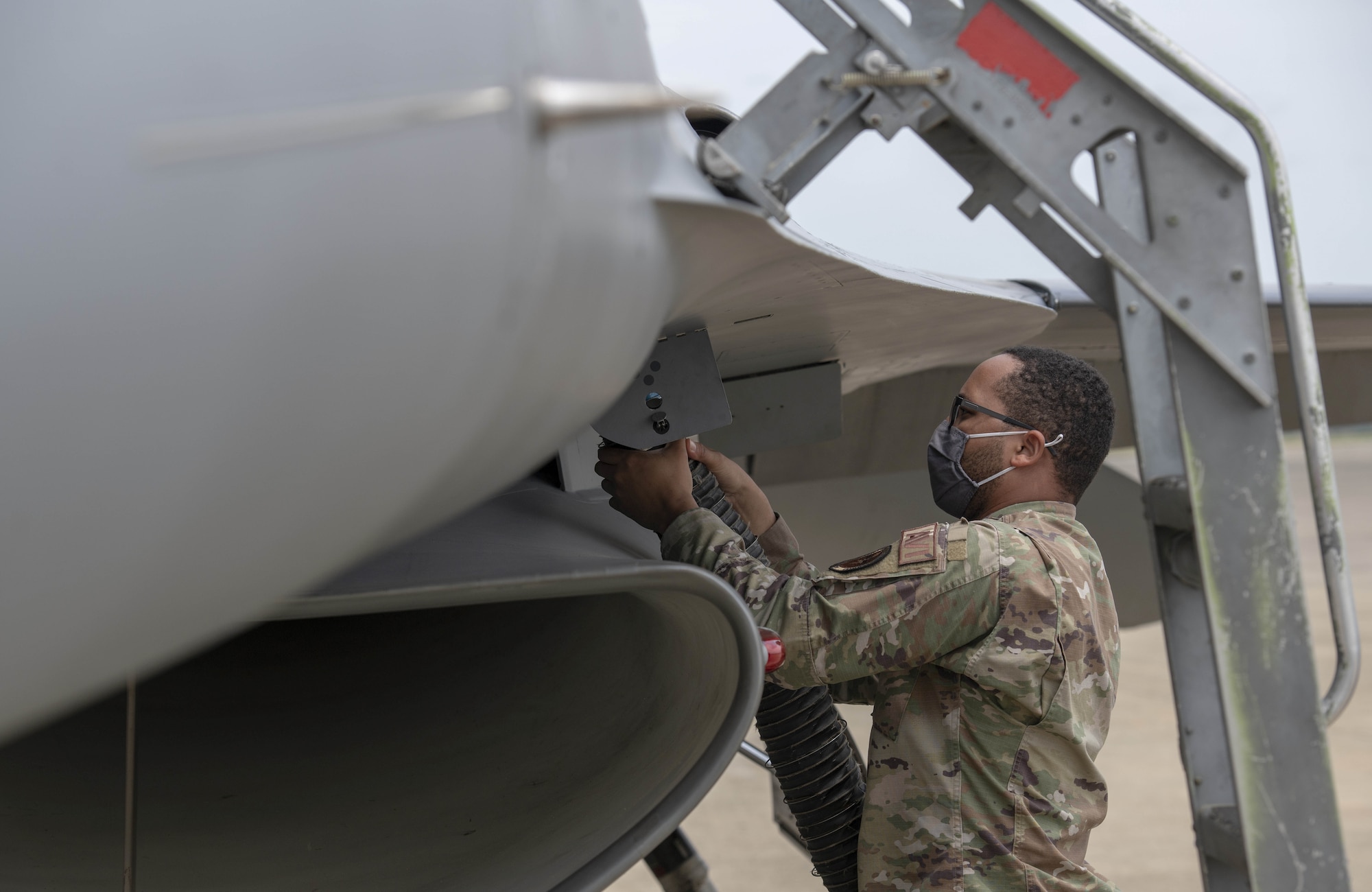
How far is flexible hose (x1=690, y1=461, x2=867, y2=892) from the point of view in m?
2.20

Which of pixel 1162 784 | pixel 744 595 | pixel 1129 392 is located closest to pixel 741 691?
pixel 744 595

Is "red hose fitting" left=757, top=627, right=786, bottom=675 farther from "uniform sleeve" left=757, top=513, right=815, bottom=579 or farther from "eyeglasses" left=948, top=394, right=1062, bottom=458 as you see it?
"eyeglasses" left=948, top=394, right=1062, bottom=458

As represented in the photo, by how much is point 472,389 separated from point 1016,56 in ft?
4.30

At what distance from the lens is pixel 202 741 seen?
2168 millimetres

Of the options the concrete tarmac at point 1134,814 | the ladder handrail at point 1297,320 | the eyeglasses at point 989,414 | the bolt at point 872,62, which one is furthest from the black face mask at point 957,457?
the concrete tarmac at point 1134,814

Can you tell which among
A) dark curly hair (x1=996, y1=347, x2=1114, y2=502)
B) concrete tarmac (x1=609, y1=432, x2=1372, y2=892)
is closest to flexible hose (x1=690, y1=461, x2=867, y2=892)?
dark curly hair (x1=996, y1=347, x2=1114, y2=502)

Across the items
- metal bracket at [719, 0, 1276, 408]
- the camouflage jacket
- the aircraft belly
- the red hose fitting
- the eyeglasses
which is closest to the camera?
the aircraft belly

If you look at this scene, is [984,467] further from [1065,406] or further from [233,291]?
[233,291]

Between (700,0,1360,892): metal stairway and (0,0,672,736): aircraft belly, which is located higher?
(0,0,672,736): aircraft belly

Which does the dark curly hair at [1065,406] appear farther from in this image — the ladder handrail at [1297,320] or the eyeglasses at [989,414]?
the ladder handrail at [1297,320]

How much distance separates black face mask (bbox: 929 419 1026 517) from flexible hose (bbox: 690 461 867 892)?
0.38 metres

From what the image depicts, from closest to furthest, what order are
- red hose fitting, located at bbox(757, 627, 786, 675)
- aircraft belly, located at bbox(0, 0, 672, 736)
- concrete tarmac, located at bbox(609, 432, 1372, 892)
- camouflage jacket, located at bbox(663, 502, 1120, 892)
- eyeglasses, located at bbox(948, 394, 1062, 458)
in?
aircraft belly, located at bbox(0, 0, 672, 736)
red hose fitting, located at bbox(757, 627, 786, 675)
camouflage jacket, located at bbox(663, 502, 1120, 892)
eyeglasses, located at bbox(948, 394, 1062, 458)
concrete tarmac, located at bbox(609, 432, 1372, 892)

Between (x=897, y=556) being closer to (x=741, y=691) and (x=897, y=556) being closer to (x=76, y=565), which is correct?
→ (x=741, y=691)

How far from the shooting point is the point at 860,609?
1872 millimetres
